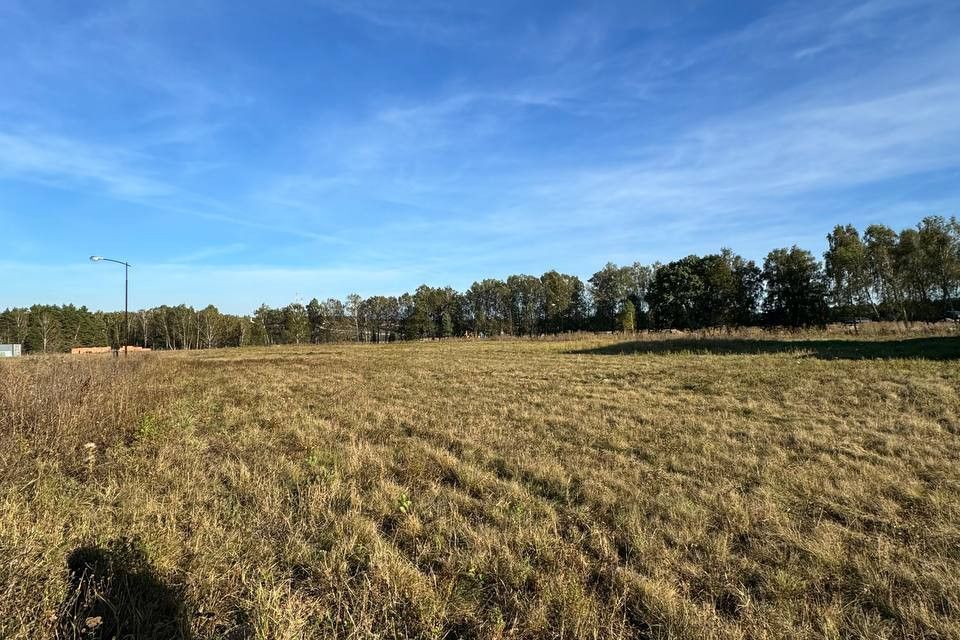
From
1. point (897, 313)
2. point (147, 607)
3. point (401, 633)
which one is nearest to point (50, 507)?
point (147, 607)

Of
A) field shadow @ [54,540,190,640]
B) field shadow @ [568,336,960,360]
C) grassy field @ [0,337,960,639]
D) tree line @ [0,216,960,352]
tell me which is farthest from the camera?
tree line @ [0,216,960,352]

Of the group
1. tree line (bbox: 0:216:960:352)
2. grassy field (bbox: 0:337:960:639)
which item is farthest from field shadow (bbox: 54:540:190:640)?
tree line (bbox: 0:216:960:352)

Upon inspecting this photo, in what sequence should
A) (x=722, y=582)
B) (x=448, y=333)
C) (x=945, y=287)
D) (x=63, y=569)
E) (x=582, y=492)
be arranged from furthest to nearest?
(x=448, y=333), (x=945, y=287), (x=582, y=492), (x=722, y=582), (x=63, y=569)

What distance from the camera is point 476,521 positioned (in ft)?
15.9

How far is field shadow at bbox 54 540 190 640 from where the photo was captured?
2889 millimetres

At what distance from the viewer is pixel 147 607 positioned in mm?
3137

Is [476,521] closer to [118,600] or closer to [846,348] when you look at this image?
[118,600]

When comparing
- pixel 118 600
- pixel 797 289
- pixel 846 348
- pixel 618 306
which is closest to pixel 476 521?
pixel 118 600

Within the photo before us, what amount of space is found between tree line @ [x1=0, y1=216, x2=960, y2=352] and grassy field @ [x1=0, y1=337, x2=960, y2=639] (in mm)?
36069

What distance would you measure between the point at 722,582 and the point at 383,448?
5352 millimetres

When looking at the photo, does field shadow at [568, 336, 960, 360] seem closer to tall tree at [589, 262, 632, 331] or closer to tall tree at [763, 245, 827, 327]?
tall tree at [763, 245, 827, 327]

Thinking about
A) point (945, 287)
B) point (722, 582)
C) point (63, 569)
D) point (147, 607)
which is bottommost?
point (722, 582)

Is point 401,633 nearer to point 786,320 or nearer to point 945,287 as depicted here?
point 945,287

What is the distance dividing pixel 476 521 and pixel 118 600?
9.68 feet
